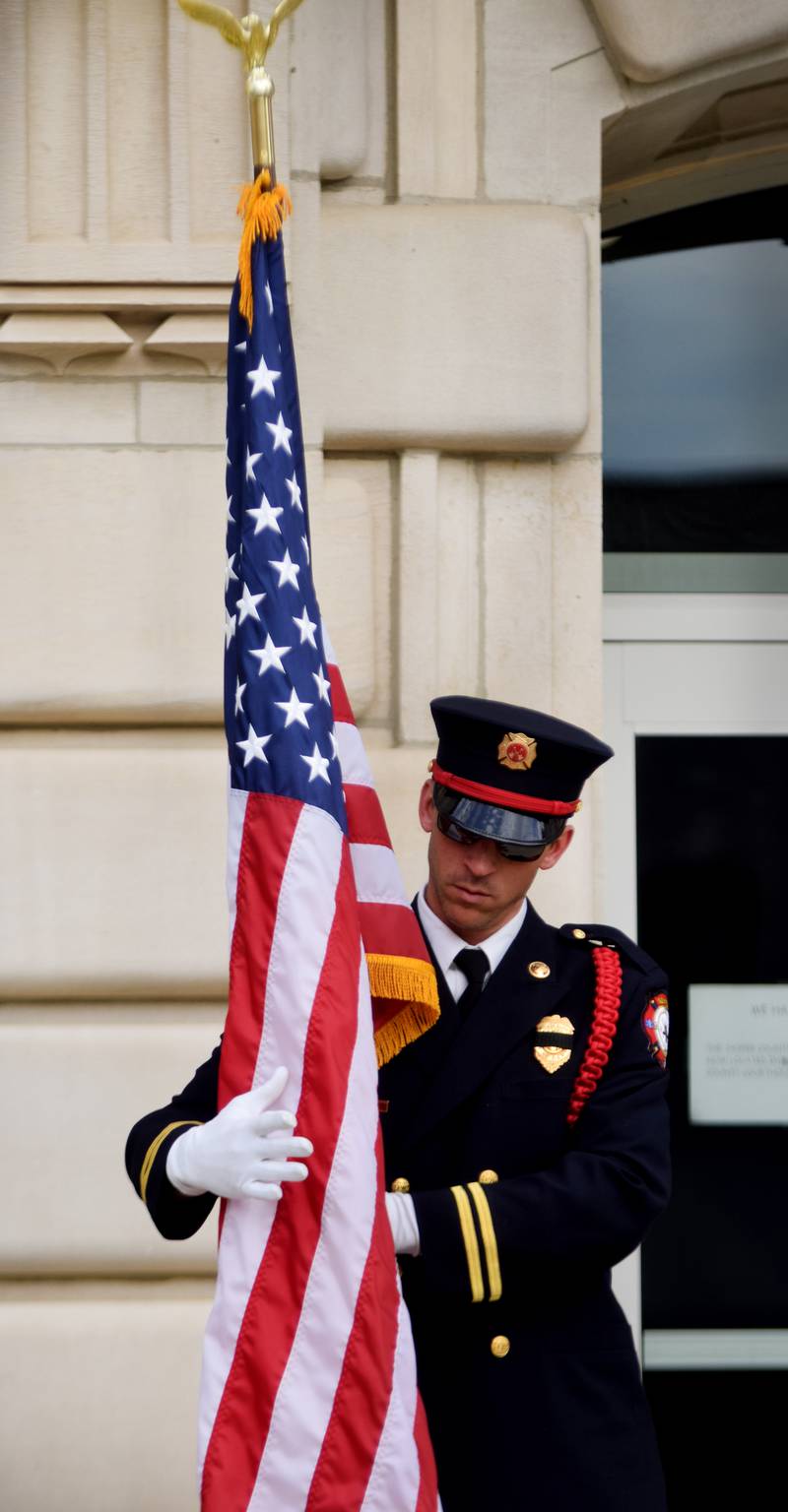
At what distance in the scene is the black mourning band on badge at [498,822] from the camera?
2.41 metres

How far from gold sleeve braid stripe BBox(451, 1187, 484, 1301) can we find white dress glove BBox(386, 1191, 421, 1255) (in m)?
0.08

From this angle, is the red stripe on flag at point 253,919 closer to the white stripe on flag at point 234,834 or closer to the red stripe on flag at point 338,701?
the white stripe on flag at point 234,834

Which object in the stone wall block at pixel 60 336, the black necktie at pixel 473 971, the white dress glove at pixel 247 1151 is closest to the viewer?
the white dress glove at pixel 247 1151

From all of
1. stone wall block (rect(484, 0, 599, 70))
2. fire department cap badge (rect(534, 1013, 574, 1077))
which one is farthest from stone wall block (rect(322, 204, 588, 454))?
fire department cap badge (rect(534, 1013, 574, 1077))

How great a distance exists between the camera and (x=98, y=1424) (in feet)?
11.4

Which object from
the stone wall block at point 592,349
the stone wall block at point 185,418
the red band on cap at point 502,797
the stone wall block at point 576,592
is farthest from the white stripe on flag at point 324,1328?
the stone wall block at point 592,349

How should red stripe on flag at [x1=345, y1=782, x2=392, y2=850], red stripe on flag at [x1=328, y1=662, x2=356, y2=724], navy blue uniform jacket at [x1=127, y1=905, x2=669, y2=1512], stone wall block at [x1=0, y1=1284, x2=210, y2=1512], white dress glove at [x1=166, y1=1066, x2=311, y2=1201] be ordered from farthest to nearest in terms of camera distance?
stone wall block at [x1=0, y1=1284, x2=210, y2=1512] → red stripe on flag at [x1=328, y1=662, x2=356, y2=724] → red stripe on flag at [x1=345, y1=782, x2=392, y2=850] → navy blue uniform jacket at [x1=127, y1=905, x2=669, y2=1512] → white dress glove at [x1=166, y1=1066, x2=311, y2=1201]

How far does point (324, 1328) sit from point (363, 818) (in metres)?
0.81

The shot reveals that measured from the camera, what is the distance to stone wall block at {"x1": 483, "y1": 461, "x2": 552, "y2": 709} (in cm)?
368

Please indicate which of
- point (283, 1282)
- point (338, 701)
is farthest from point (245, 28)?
point (283, 1282)

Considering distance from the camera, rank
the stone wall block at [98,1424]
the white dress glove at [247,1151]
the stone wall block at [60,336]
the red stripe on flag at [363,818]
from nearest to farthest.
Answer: the white dress glove at [247,1151]
the red stripe on flag at [363,818]
the stone wall block at [98,1424]
the stone wall block at [60,336]

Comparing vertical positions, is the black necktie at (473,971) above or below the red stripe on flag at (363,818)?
below

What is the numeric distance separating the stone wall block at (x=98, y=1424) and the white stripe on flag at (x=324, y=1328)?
4.21 feet

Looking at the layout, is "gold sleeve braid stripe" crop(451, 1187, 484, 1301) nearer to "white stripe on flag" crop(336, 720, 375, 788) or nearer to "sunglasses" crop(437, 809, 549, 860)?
"sunglasses" crop(437, 809, 549, 860)
